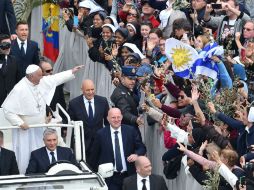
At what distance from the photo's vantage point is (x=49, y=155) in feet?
60.4

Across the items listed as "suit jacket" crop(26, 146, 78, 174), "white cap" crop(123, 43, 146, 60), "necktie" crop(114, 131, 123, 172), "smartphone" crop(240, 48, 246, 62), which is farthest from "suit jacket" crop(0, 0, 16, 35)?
"smartphone" crop(240, 48, 246, 62)

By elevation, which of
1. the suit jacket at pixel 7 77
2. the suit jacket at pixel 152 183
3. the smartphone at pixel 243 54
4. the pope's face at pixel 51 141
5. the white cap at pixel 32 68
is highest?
the smartphone at pixel 243 54

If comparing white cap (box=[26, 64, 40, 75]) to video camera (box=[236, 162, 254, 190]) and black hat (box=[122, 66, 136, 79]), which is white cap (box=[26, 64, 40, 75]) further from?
video camera (box=[236, 162, 254, 190])

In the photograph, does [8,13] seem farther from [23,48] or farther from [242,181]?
[242,181]

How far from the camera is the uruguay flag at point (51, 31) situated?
28297mm

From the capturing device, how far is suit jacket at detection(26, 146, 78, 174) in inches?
722

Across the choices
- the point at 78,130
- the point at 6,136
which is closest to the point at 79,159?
the point at 78,130

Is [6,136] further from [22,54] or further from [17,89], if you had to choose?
[22,54]

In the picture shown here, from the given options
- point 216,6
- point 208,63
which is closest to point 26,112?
point 208,63

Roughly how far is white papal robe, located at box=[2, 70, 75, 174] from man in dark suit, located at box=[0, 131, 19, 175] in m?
0.63

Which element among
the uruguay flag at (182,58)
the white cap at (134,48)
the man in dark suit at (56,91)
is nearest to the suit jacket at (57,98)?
the man in dark suit at (56,91)

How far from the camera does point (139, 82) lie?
20.4 meters

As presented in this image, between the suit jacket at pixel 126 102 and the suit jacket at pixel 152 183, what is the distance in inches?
95.1

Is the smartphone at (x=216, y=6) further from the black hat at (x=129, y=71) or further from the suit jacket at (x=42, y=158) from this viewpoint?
the suit jacket at (x=42, y=158)
